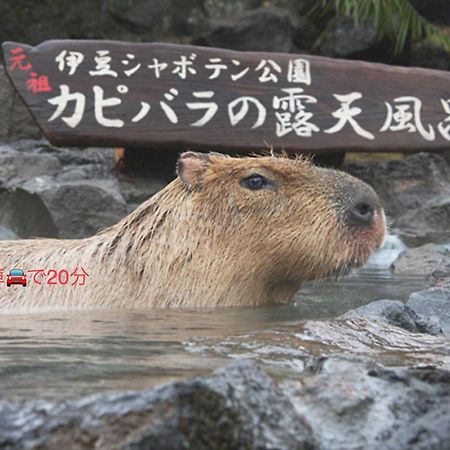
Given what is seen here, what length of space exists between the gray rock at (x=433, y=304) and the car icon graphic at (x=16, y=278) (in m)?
2.11

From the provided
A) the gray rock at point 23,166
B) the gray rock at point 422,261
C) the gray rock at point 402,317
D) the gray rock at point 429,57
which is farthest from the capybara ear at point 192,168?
the gray rock at point 429,57

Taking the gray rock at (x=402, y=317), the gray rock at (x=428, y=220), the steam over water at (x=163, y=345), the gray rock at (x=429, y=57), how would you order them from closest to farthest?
1. the steam over water at (x=163, y=345)
2. the gray rock at (x=402, y=317)
3. the gray rock at (x=428, y=220)
4. the gray rock at (x=429, y=57)

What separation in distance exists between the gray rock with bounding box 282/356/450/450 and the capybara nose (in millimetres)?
2385

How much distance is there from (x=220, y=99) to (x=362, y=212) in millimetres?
4239

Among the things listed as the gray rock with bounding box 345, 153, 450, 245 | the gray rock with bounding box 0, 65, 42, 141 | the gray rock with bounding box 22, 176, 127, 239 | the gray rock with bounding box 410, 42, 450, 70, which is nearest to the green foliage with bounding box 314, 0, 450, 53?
the gray rock with bounding box 410, 42, 450, 70

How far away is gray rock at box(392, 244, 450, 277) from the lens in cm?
776

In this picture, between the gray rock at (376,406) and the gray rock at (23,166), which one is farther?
the gray rock at (23,166)

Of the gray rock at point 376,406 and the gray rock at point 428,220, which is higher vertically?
the gray rock at point 376,406

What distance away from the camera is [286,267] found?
5191 millimetres

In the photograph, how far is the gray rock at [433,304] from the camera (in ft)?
15.1

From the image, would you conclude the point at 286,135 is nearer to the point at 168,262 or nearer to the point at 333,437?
the point at 168,262

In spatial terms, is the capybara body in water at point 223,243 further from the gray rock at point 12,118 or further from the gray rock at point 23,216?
the gray rock at point 12,118

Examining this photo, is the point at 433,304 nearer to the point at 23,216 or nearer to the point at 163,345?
the point at 163,345

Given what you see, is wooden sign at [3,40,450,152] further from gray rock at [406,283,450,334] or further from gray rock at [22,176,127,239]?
gray rock at [406,283,450,334]
